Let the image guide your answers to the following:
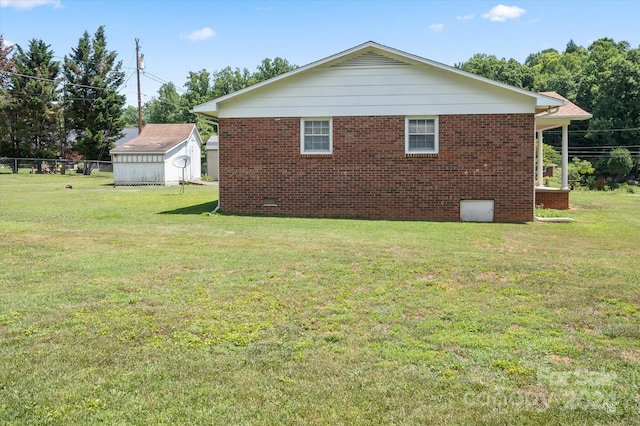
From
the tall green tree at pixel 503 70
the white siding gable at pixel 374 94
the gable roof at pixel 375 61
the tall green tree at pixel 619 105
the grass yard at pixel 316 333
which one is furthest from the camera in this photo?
the tall green tree at pixel 503 70

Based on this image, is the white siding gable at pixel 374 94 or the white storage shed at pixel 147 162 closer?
the white siding gable at pixel 374 94

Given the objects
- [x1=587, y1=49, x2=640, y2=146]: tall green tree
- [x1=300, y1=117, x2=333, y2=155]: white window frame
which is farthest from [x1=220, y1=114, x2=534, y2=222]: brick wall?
[x1=587, y1=49, x2=640, y2=146]: tall green tree

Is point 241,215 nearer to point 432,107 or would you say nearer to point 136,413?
point 432,107

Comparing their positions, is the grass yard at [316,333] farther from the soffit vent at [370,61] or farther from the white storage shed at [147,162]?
the white storage shed at [147,162]

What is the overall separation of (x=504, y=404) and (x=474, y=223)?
32.6 ft

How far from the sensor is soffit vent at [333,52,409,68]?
44.1 feet

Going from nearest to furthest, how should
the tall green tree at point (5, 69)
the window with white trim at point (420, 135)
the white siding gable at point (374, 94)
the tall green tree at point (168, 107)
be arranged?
the white siding gable at point (374, 94), the window with white trim at point (420, 135), the tall green tree at point (5, 69), the tall green tree at point (168, 107)

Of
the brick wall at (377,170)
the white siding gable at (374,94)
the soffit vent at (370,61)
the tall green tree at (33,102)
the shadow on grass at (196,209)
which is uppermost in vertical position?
the tall green tree at (33,102)

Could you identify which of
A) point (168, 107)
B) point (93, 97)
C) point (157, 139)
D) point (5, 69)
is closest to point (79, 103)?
point (93, 97)

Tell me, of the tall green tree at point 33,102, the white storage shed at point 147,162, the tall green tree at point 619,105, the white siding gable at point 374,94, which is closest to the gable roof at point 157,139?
the white storage shed at point 147,162

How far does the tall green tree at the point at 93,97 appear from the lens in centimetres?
4178

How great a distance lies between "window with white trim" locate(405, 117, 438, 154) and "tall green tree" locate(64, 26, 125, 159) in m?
34.3

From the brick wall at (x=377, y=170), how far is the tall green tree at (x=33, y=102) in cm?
3370

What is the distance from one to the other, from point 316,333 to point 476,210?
32.5 ft
